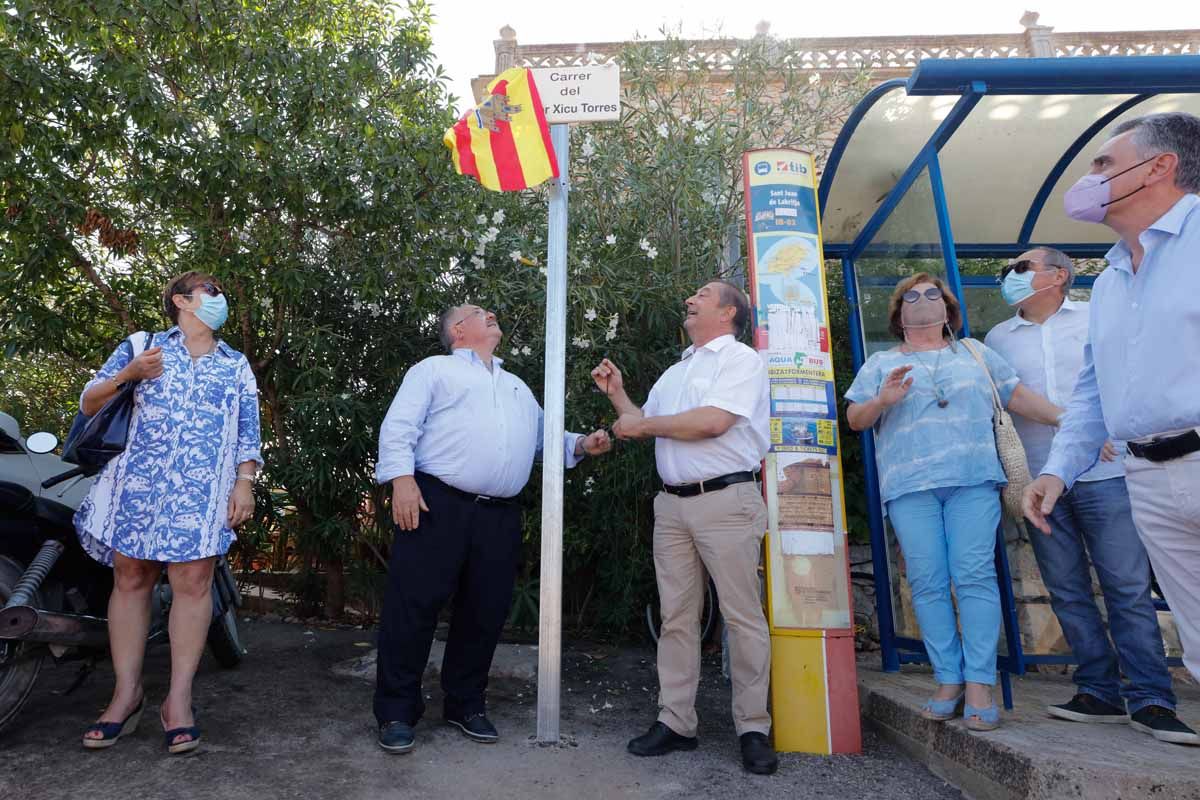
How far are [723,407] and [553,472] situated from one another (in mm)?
731

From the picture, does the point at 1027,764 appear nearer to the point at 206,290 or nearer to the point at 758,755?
the point at 758,755

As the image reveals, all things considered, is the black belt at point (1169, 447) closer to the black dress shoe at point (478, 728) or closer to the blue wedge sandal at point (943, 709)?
the blue wedge sandal at point (943, 709)

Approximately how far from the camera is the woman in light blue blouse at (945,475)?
3113mm

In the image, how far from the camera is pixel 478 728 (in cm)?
340

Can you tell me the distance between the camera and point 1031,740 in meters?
2.79

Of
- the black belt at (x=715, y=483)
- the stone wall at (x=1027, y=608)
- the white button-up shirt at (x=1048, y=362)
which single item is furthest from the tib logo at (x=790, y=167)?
the stone wall at (x=1027, y=608)

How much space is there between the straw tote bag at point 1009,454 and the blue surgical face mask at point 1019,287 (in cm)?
41

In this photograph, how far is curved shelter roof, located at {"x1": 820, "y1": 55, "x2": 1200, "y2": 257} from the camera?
331 centimetres

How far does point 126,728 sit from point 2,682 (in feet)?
1.53

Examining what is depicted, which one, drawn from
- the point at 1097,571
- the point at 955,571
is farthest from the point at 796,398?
the point at 1097,571

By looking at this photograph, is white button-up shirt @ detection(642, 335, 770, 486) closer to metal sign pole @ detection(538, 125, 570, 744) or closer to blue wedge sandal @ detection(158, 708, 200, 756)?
metal sign pole @ detection(538, 125, 570, 744)

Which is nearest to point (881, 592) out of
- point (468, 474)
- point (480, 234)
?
point (468, 474)

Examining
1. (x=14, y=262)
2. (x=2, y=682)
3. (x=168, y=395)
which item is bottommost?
(x=2, y=682)

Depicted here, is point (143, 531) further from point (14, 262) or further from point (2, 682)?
point (14, 262)
